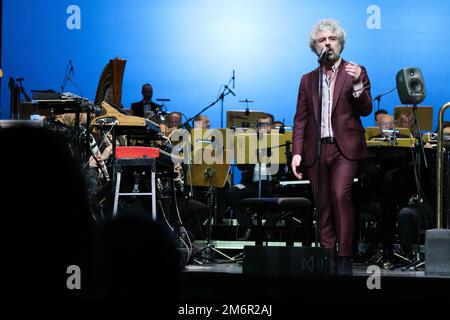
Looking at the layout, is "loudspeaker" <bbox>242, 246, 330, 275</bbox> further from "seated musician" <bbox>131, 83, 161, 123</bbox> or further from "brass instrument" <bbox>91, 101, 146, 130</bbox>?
"seated musician" <bbox>131, 83, 161, 123</bbox>

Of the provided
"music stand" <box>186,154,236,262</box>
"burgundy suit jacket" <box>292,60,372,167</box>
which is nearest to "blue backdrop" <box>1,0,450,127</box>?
"music stand" <box>186,154,236,262</box>

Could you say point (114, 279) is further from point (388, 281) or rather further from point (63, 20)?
point (63, 20)

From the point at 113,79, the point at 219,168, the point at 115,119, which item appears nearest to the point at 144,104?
the point at 219,168

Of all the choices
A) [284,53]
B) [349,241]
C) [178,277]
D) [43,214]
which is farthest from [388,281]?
[284,53]

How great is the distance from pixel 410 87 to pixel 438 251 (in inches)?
80.0

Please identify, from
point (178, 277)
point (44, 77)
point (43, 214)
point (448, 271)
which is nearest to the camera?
point (43, 214)

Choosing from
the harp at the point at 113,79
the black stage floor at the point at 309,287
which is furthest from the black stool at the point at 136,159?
the black stage floor at the point at 309,287

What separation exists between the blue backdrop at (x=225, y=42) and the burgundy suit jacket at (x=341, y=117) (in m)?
5.88

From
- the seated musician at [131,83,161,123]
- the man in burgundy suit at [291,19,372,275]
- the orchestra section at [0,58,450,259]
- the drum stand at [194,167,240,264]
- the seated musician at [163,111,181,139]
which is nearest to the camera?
the man in burgundy suit at [291,19,372,275]

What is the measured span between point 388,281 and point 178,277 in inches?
61.6

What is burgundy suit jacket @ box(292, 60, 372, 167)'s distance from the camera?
4.99 m
